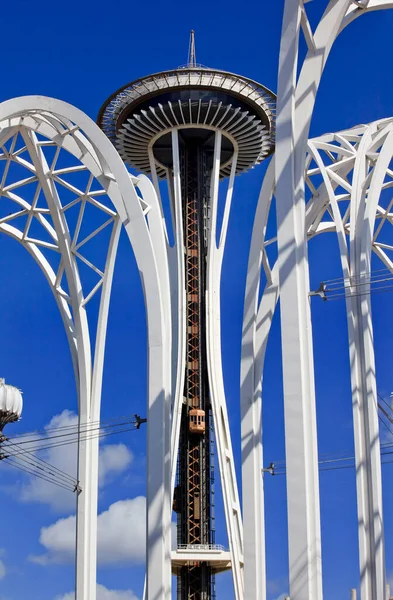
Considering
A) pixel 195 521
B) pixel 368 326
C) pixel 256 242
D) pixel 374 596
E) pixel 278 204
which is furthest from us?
pixel 195 521

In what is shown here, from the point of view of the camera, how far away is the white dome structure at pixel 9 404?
101 ft

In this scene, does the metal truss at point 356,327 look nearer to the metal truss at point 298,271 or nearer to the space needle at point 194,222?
the metal truss at point 298,271

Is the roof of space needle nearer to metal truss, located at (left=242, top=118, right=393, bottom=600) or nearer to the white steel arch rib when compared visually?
metal truss, located at (left=242, top=118, right=393, bottom=600)

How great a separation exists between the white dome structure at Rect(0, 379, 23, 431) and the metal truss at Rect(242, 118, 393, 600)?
280 inches

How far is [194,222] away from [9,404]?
3968cm

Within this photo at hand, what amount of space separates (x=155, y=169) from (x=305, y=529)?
47.1m

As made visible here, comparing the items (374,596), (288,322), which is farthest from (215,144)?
(288,322)

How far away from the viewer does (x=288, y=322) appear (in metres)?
21.8

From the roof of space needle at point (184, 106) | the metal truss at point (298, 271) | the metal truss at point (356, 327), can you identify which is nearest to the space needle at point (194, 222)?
the roof of space needle at point (184, 106)

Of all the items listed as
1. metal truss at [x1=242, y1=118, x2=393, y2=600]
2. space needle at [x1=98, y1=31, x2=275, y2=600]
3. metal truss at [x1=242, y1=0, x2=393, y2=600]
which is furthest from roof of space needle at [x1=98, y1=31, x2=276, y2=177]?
metal truss at [x1=242, y1=0, x2=393, y2=600]

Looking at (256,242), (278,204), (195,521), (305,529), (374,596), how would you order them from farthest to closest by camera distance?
(195,521), (256,242), (374,596), (278,204), (305,529)

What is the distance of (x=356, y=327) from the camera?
32.1 m

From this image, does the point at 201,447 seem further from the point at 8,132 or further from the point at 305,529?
the point at 305,529

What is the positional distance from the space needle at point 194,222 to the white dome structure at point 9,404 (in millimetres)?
26667
